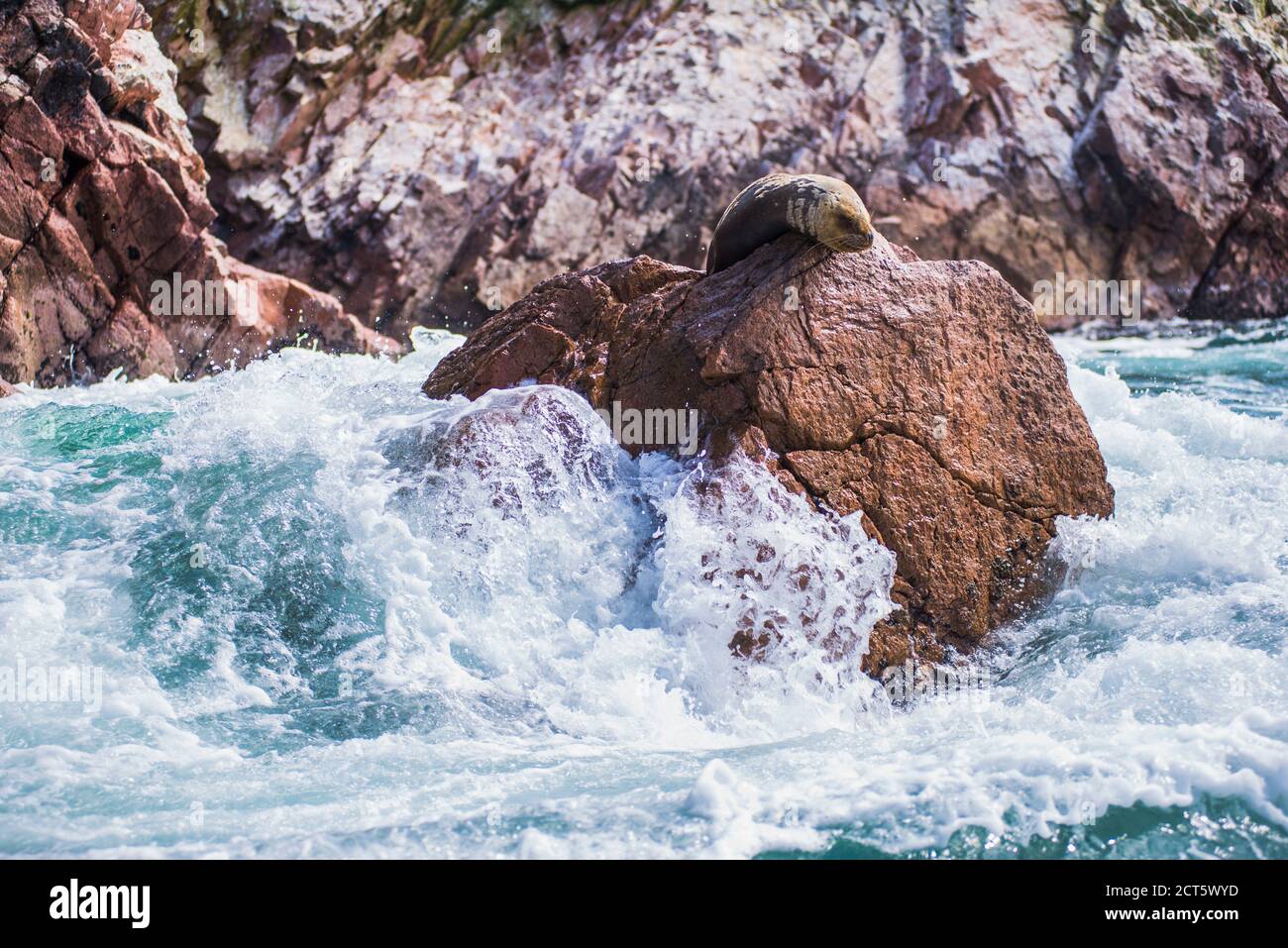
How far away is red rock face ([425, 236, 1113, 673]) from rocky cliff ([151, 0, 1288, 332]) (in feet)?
30.6

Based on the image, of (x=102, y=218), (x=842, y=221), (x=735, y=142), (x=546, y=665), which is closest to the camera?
(x=546, y=665)

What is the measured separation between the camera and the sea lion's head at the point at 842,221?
4891 mm

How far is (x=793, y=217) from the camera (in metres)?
5.07

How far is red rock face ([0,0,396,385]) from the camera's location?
8977 mm

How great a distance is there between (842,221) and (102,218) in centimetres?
688

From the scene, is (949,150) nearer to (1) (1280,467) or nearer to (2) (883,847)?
(1) (1280,467)

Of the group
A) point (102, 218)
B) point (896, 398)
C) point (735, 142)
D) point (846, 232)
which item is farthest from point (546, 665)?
point (735, 142)

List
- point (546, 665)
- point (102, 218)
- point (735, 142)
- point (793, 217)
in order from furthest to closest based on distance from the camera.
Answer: point (735, 142)
point (102, 218)
point (793, 217)
point (546, 665)

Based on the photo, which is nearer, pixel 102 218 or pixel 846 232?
pixel 846 232

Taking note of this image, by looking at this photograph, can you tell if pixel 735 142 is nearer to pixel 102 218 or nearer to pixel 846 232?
pixel 102 218

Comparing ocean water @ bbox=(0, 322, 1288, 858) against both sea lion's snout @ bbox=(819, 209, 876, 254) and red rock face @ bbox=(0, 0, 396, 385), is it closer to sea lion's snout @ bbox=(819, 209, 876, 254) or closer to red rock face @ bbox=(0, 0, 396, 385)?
sea lion's snout @ bbox=(819, 209, 876, 254)
